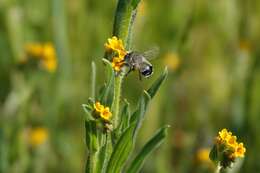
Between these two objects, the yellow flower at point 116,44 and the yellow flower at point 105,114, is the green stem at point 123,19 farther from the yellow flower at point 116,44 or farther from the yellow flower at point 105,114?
the yellow flower at point 105,114

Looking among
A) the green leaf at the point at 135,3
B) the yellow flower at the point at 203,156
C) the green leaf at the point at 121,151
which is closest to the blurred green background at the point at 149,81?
the yellow flower at the point at 203,156

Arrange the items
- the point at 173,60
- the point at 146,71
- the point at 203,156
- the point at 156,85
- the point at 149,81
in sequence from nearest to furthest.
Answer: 1. the point at 156,85
2. the point at 146,71
3. the point at 203,156
4. the point at 173,60
5. the point at 149,81

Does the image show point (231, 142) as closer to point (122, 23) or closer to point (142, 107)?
point (142, 107)

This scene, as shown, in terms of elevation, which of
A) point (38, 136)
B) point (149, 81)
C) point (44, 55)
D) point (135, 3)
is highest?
point (135, 3)

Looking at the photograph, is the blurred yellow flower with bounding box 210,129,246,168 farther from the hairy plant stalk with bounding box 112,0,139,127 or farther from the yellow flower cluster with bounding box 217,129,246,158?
the hairy plant stalk with bounding box 112,0,139,127

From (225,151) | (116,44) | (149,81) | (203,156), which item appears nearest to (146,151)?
(225,151)
